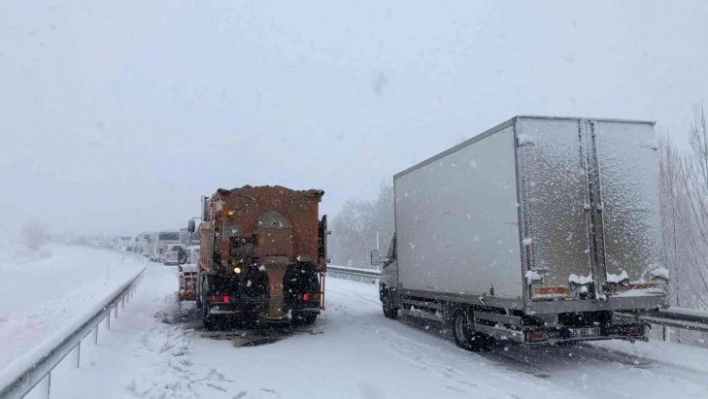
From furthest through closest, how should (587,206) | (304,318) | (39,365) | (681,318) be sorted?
(304,318), (681,318), (587,206), (39,365)

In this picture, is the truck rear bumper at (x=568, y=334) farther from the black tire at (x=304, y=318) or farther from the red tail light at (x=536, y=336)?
the black tire at (x=304, y=318)

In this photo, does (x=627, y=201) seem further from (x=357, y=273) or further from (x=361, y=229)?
(x=361, y=229)

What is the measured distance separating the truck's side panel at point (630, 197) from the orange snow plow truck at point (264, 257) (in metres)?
6.30

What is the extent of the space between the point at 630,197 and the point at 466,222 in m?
2.49

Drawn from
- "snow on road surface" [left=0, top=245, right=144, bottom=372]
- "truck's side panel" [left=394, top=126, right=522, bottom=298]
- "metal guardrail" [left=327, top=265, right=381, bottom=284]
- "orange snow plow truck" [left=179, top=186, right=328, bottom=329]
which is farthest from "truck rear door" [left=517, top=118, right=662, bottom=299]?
"metal guardrail" [left=327, top=265, right=381, bottom=284]

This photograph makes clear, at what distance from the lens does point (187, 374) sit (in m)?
8.01

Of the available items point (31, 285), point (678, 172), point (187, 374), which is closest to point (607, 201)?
point (187, 374)

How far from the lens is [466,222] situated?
9.52 meters

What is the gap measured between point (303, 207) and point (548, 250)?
6.30 metres

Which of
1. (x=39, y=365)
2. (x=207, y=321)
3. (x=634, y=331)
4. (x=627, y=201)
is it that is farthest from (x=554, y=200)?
(x=207, y=321)

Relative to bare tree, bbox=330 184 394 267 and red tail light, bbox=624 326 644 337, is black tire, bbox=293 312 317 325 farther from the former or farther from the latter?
bare tree, bbox=330 184 394 267

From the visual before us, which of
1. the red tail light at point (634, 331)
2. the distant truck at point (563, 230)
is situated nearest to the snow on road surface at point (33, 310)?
the distant truck at point (563, 230)

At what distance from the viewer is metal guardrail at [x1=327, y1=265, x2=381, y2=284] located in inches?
909

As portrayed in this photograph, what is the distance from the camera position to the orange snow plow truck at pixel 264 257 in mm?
11805
